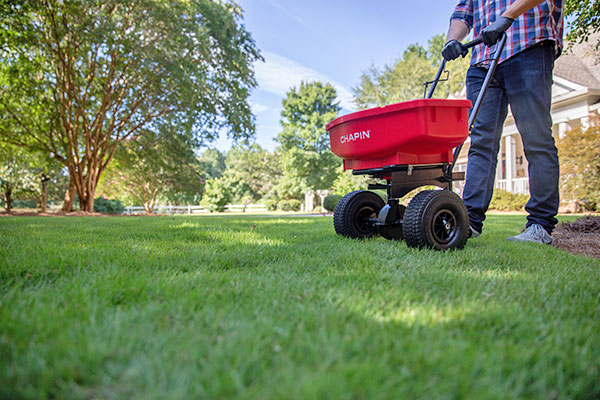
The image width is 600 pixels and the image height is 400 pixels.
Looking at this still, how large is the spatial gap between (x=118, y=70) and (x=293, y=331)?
1159 centimetres

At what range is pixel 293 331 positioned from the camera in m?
0.92

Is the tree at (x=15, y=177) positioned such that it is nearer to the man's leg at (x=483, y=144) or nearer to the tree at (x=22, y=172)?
the tree at (x=22, y=172)

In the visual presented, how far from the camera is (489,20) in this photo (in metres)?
2.88

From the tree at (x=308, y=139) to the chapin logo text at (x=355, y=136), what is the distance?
69.3 ft

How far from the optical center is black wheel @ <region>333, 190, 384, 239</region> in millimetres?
2912

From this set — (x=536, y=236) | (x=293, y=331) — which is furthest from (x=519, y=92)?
(x=293, y=331)

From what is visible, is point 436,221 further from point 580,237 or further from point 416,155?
point 580,237

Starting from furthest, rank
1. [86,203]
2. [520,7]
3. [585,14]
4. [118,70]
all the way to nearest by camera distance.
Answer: [86,203], [118,70], [585,14], [520,7]

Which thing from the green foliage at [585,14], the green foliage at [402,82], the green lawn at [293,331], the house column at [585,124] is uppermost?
the green foliage at [402,82]

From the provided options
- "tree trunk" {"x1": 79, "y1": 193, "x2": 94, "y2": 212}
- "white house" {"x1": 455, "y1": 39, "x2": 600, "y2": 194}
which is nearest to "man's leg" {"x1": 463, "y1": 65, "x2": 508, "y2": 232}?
"white house" {"x1": 455, "y1": 39, "x2": 600, "y2": 194}

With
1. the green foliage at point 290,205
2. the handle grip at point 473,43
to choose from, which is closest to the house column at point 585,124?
the handle grip at point 473,43

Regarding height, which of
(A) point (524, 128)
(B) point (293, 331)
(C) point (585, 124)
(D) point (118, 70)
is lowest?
(B) point (293, 331)

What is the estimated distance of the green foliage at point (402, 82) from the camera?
21875 mm

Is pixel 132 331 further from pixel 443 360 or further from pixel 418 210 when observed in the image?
pixel 418 210
